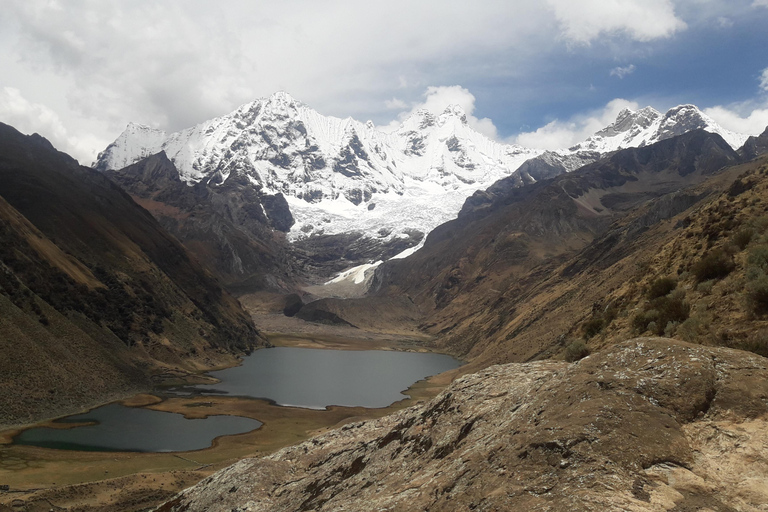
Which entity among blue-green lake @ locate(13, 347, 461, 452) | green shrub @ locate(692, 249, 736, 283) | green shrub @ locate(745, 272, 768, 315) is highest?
green shrub @ locate(692, 249, 736, 283)

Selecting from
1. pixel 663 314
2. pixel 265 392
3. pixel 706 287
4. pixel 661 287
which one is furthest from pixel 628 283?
pixel 265 392

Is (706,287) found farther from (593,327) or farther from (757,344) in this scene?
(593,327)

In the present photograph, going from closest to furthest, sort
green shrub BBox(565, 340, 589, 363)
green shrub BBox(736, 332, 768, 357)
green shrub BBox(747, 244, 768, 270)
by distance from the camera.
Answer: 1. green shrub BBox(736, 332, 768, 357)
2. green shrub BBox(747, 244, 768, 270)
3. green shrub BBox(565, 340, 589, 363)

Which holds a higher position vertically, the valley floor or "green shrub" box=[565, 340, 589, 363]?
"green shrub" box=[565, 340, 589, 363]

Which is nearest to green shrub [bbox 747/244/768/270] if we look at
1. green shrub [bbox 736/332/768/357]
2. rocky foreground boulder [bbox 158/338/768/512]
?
green shrub [bbox 736/332/768/357]

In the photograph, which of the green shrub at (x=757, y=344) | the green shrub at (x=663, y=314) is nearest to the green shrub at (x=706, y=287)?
the green shrub at (x=663, y=314)

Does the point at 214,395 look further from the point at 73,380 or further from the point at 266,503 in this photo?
the point at 266,503

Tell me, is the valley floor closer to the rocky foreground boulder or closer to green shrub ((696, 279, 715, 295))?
the rocky foreground boulder
